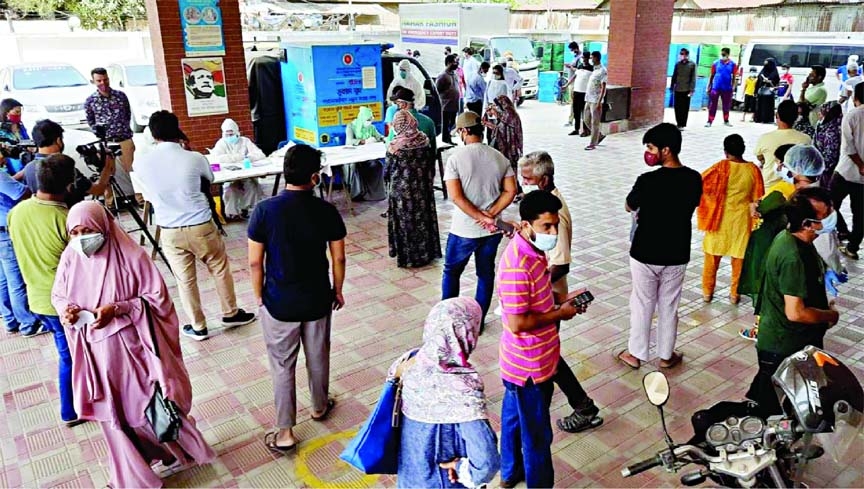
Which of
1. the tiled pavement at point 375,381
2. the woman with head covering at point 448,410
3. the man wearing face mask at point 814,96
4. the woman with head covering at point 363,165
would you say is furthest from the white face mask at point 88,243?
the man wearing face mask at point 814,96

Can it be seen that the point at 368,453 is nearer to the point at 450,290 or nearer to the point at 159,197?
the point at 450,290

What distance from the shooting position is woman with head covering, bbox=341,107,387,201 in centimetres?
835

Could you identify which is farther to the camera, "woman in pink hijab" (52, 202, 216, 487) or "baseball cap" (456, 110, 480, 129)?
"baseball cap" (456, 110, 480, 129)

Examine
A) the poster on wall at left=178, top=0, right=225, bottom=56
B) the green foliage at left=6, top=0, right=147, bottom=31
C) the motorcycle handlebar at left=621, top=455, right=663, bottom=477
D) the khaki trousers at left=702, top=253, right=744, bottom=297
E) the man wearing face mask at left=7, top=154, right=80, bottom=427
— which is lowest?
the khaki trousers at left=702, top=253, right=744, bottom=297

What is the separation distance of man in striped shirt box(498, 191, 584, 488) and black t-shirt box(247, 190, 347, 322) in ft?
3.26

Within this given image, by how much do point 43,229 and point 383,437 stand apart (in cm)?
242

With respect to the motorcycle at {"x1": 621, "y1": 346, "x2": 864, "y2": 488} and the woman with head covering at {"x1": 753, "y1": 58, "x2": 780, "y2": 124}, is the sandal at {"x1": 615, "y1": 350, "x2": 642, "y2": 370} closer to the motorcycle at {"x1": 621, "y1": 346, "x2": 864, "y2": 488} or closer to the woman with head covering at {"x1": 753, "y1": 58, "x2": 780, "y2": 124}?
the motorcycle at {"x1": 621, "y1": 346, "x2": 864, "y2": 488}

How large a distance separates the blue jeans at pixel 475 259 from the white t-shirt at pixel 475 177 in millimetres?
68

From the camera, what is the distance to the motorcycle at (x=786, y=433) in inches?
77.7

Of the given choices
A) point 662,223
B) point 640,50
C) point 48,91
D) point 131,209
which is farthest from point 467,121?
point 48,91

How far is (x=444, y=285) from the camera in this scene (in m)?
4.67

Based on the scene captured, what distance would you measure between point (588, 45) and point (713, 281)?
50.4 ft

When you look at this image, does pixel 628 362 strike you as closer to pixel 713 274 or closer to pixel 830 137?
pixel 713 274

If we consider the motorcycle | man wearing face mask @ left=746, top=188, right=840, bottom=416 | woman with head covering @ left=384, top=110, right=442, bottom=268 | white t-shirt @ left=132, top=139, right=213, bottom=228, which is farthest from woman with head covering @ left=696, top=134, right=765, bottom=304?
white t-shirt @ left=132, top=139, right=213, bottom=228
